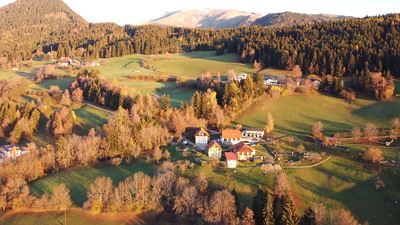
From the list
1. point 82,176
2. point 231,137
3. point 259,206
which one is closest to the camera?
point 259,206

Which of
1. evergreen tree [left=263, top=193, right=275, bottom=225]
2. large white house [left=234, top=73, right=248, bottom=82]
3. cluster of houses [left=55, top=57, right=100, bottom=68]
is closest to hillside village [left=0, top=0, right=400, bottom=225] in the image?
evergreen tree [left=263, top=193, right=275, bottom=225]

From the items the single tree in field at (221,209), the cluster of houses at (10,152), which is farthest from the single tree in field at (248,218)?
the cluster of houses at (10,152)

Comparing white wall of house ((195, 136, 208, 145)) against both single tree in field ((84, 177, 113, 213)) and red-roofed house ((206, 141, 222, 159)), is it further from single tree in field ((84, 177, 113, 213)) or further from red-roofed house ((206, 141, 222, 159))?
single tree in field ((84, 177, 113, 213))

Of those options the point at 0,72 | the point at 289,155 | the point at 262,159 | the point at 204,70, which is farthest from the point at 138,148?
the point at 0,72

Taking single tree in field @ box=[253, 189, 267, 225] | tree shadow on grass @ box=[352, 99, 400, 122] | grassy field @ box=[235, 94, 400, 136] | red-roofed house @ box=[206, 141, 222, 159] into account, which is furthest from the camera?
tree shadow on grass @ box=[352, 99, 400, 122]

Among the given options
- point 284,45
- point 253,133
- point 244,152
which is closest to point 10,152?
point 244,152

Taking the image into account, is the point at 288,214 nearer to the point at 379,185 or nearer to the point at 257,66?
the point at 379,185

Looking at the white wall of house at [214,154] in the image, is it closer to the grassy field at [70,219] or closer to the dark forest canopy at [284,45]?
the grassy field at [70,219]
